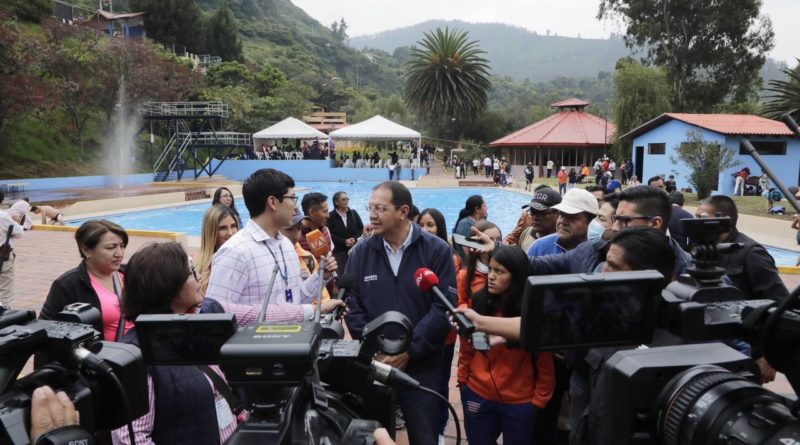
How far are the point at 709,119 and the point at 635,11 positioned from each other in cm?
1111

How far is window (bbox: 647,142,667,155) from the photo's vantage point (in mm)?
26594

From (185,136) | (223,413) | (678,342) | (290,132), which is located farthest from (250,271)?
(185,136)

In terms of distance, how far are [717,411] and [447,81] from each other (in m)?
44.1

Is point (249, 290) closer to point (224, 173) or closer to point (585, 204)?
point (585, 204)

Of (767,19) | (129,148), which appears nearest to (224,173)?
(129,148)

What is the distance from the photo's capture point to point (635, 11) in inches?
1294

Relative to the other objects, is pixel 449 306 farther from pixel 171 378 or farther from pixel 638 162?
pixel 638 162

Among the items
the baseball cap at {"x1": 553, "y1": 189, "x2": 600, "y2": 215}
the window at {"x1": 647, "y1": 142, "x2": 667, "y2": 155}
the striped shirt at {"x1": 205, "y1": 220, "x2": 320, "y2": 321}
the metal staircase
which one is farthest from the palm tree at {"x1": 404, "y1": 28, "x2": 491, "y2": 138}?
the striped shirt at {"x1": 205, "y1": 220, "x2": 320, "y2": 321}

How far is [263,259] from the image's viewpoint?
2760 mm

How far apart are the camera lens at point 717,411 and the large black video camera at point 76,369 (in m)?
1.18

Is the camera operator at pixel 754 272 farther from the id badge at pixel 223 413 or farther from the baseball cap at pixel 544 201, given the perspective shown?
the id badge at pixel 223 413

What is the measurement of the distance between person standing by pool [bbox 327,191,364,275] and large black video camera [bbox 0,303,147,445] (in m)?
4.63

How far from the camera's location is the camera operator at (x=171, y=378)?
1.78 meters

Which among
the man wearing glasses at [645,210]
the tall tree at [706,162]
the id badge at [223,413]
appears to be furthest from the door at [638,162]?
the id badge at [223,413]
